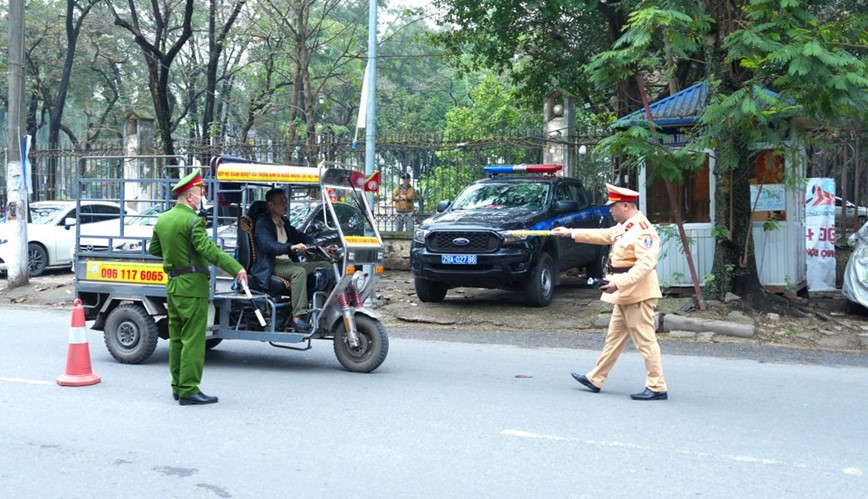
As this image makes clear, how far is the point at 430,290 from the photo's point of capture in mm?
13406

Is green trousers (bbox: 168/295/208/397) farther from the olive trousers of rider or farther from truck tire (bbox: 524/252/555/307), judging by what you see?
truck tire (bbox: 524/252/555/307)

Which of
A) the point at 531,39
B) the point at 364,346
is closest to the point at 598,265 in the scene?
the point at 531,39

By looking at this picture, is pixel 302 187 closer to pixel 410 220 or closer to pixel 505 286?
pixel 505 286

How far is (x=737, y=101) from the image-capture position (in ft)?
33.0

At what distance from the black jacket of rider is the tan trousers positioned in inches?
124

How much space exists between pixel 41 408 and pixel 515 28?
45.1 feet

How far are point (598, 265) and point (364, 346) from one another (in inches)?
301

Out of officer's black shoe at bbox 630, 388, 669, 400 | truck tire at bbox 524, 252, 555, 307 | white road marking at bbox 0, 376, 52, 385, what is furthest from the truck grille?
white road marking at bbox 0, 376, 52, 385

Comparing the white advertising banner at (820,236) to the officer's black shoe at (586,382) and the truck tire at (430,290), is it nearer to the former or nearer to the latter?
the truck tire at (430,290)

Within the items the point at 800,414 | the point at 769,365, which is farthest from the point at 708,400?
the point at 769,365

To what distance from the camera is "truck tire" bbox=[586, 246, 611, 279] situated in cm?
1515

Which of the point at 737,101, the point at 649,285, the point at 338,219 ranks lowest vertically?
the point at 649,285

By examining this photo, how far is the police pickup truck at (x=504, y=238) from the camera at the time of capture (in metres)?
12.1

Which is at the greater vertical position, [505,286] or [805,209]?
[805,209]
